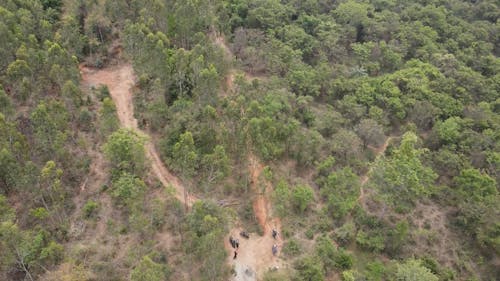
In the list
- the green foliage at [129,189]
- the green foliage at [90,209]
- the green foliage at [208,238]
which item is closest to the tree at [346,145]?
the green foliage at [208,238]

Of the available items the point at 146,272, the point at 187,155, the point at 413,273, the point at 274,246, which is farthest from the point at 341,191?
the point at 146,272

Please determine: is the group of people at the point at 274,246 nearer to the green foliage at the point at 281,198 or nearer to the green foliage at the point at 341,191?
the green foliage at the point at 281,198

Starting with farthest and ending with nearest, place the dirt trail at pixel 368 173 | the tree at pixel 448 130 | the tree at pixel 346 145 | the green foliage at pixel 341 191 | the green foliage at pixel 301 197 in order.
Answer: the tree at pixel 448 130
the tree at pixel 346 145
the dirt trail at pixel 368 173
the green foliage at pixel 341 191
the green foliage at pixel 301 197

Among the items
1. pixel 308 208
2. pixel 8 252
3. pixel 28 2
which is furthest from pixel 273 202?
pixel 28 2

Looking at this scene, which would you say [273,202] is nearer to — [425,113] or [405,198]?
[405,198]

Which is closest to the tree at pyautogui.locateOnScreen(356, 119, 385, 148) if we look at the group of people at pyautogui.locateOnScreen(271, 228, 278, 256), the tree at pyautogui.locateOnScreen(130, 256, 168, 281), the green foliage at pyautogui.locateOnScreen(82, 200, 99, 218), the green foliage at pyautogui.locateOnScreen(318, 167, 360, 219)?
the green foliage at pyautogui.locateOnScreen(318, 167, 360, 219)

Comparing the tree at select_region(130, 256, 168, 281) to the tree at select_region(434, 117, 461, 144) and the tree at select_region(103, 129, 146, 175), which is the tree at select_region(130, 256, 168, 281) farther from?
the tree at select_region(434, 117, 461, 144)

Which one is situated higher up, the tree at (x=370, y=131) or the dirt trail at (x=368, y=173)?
the tree at (x=370, y=131)
